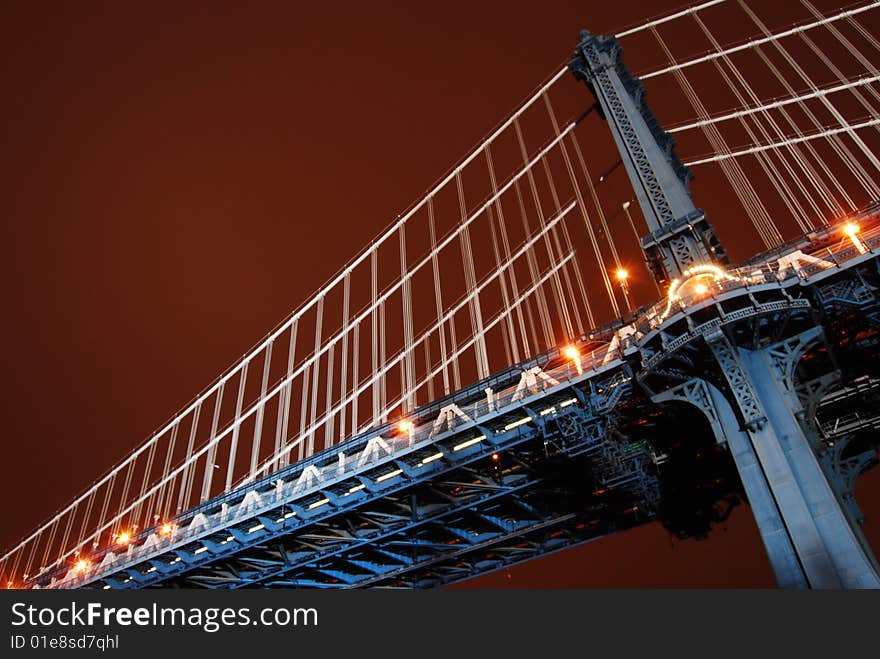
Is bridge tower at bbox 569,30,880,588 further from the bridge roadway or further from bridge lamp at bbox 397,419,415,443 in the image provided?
bridge lamp at bbox 397,419,415,443

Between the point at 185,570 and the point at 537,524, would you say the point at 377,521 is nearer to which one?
the point at 537,524

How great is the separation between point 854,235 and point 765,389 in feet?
15.4

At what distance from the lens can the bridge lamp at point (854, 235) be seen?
16.4 m

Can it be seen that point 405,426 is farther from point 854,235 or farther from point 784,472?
point 854,235

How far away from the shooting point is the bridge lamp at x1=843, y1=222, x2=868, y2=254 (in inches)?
647

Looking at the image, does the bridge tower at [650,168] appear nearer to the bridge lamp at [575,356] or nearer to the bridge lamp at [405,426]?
the bridge lamp at [575,356]

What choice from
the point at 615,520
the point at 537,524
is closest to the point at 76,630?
the point at 537,524

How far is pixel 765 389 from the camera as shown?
53.3ft

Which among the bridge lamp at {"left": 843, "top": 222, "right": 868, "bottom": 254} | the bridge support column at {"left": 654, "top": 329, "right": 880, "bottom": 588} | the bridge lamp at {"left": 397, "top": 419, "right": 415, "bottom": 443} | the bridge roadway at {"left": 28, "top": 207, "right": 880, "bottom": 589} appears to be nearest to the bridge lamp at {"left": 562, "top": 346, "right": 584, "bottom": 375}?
the bridge roadway at {"left": 28, "top": 207, "right": 880, "bottom": 589}

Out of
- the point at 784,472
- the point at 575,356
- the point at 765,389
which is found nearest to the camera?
the point at 784,472

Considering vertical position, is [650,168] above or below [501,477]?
above

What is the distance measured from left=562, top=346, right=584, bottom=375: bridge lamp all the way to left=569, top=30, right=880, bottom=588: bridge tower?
2.56m

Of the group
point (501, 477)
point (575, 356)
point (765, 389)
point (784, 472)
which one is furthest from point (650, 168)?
point (501, 477)

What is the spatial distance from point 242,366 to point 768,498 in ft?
121
